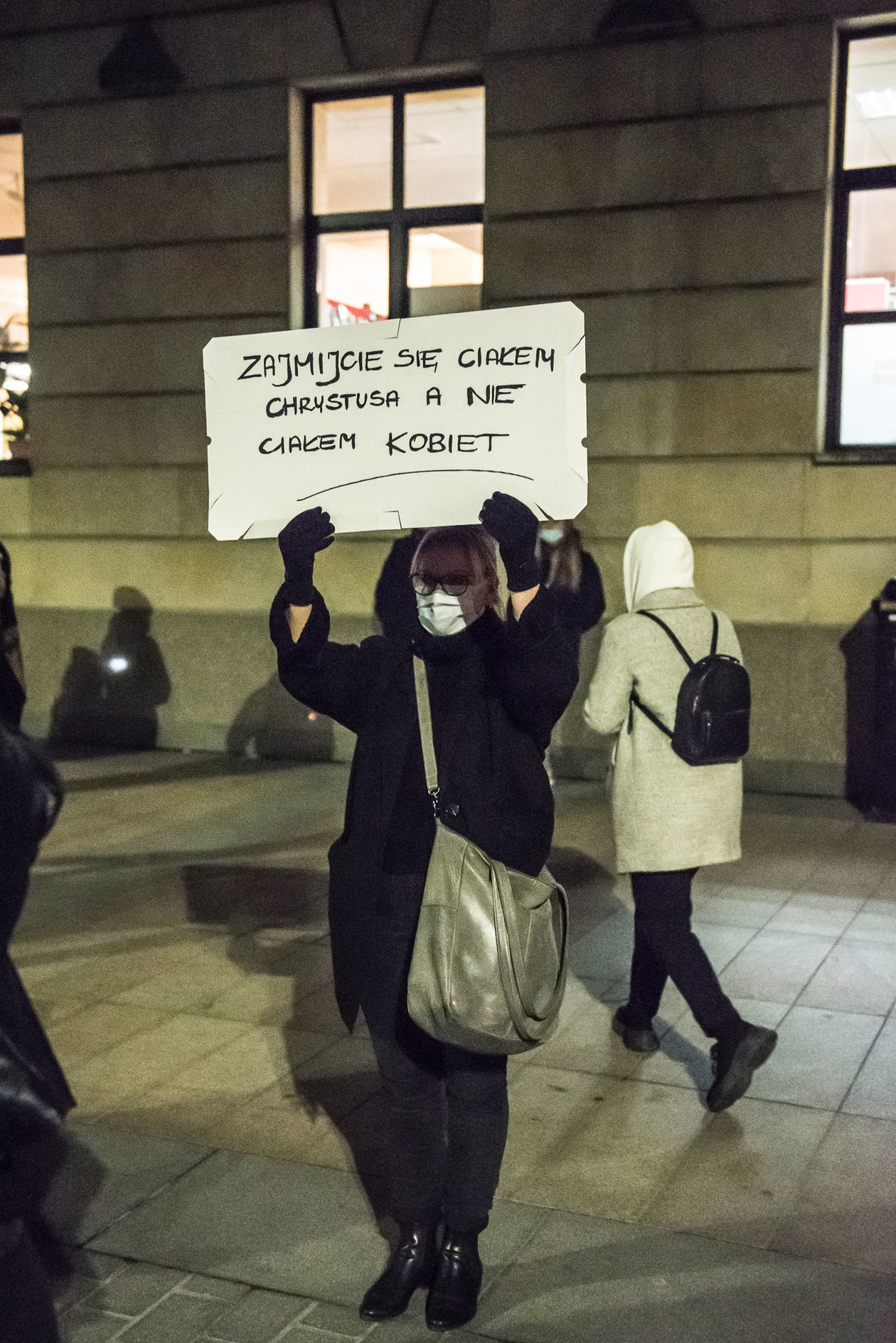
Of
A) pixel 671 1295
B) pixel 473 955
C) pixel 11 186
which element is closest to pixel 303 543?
pixel 473 955

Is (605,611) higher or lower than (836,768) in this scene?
higher

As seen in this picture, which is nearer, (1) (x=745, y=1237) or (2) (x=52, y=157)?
(1) (x=745, y=1237)

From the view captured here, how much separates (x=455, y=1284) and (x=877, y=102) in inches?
331

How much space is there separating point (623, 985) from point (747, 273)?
18.1 ft

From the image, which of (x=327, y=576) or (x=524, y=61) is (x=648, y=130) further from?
(x=327, y=576)

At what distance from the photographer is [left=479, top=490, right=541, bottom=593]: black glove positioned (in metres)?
2.80

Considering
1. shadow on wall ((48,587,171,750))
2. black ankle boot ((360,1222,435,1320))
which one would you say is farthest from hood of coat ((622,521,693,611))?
shadow on wall ((48,587,171,750))

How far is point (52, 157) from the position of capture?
1116cm

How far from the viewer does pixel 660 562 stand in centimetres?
448

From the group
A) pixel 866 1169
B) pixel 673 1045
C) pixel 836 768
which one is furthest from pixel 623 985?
pixel 836 768

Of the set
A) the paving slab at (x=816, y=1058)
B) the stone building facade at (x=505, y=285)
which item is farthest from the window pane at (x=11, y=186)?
the paving slab at (x=816, y=1058)

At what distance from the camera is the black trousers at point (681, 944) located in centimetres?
430

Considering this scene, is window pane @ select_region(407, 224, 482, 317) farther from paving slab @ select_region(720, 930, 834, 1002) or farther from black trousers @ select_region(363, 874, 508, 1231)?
black trousers @ select_region(363, 874, 508, 1231)

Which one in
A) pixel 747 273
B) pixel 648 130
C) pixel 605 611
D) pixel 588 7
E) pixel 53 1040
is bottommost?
pixel 53 1040
